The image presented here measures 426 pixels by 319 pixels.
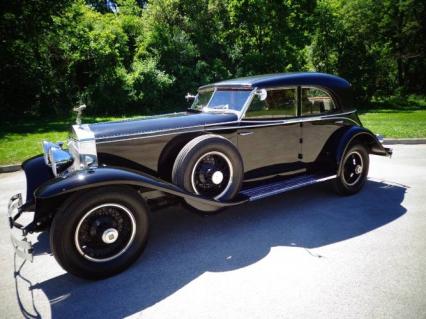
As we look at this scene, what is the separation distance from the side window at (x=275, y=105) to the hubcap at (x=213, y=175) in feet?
2.76

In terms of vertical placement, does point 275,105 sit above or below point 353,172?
above

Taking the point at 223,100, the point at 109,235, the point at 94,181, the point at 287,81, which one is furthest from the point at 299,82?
the point at 109,235

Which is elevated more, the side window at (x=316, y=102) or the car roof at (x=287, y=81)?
the car roof at (x=287, y=81)

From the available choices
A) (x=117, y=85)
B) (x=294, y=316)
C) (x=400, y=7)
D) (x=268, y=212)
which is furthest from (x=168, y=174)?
(x=400, y=7)

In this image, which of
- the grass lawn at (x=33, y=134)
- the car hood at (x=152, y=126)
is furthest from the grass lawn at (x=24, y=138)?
the car hood at (x=152, y=126)

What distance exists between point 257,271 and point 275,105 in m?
2.49

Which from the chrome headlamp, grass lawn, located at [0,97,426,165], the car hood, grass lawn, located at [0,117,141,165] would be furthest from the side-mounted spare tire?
grass lawn, located at [0,97,426,165]

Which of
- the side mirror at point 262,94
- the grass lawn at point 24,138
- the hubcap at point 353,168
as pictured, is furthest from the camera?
the grass lawn at point 24,138

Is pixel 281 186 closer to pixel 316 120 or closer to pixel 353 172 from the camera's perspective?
pixel 316 120

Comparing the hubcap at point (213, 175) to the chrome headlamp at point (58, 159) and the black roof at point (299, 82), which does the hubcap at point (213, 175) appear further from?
the chrome headlamp at point (58, 159)

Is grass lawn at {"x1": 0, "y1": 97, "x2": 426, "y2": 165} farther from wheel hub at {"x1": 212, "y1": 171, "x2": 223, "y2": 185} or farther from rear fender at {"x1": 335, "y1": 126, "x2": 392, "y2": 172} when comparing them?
wheel hub at {"x1": 212, "y1": 171, "x2": 223, "y2": 185}

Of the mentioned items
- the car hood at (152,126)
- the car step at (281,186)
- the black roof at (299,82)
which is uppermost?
the black roof at (299,82)

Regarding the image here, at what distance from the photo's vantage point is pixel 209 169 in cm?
402

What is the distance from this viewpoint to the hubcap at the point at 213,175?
3.98 metres
